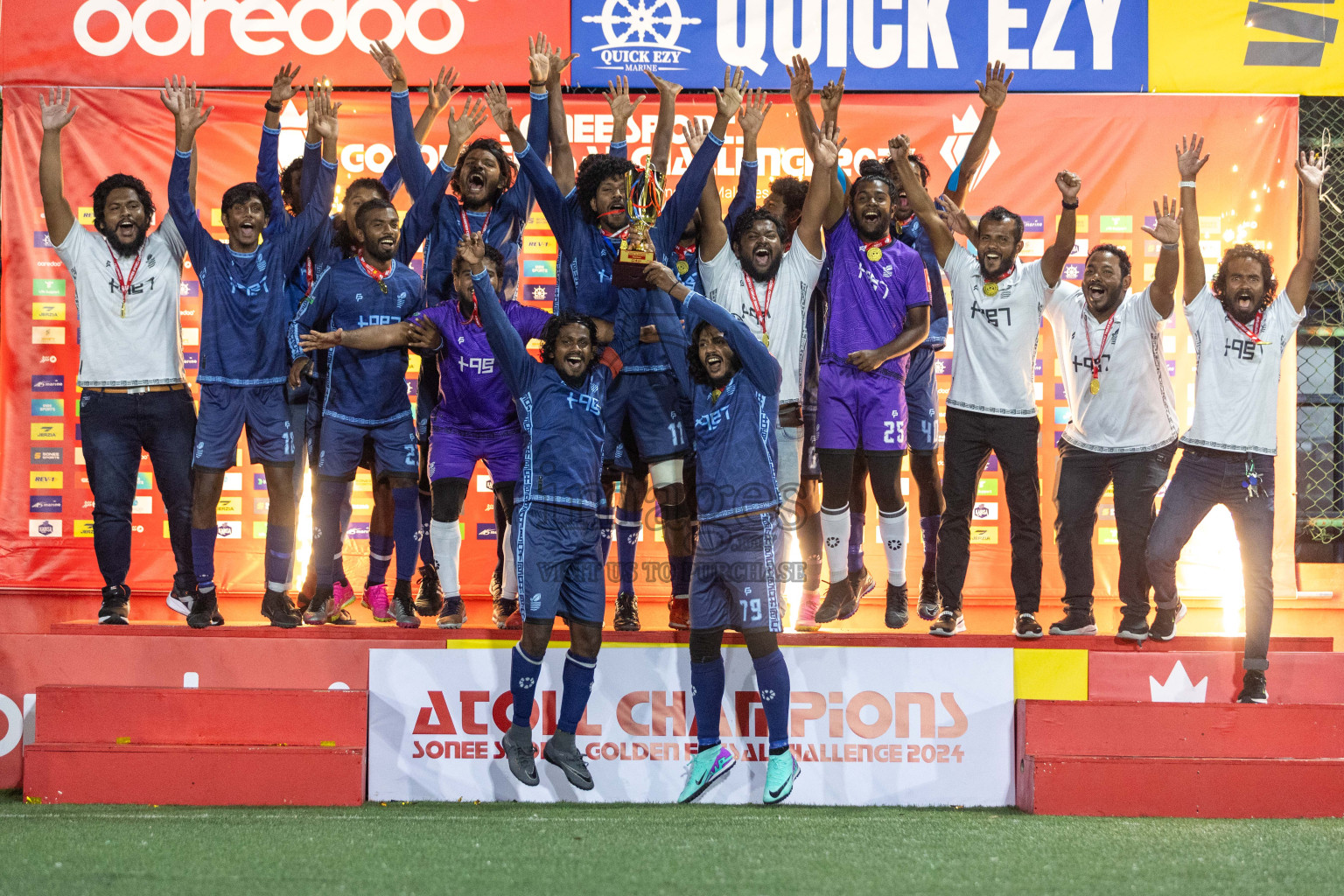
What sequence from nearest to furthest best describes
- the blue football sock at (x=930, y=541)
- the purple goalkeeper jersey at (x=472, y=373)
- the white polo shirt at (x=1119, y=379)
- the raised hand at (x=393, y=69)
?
the purple goalkeeper jersey at (x=472, y=373), the white polo shirt at (x=1119, y=379), the raised hand at (x=393, y=69), the blue football sock at (x=930, y=541)

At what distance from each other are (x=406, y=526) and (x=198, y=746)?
127 cm

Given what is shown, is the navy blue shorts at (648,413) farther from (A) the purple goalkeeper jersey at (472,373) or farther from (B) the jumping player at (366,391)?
(B) the jumping player at (366,391)

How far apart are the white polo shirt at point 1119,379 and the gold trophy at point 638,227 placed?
195 cm

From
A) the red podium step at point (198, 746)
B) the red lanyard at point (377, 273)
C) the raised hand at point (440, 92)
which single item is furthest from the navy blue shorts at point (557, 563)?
the raised hand at point (440, 92)

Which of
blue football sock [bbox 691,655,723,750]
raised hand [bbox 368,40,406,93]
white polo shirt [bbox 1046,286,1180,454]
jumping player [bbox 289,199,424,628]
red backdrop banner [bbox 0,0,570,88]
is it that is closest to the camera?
blue football sock [bbox 691,655,723,750]

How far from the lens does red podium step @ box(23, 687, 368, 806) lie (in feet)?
16.3

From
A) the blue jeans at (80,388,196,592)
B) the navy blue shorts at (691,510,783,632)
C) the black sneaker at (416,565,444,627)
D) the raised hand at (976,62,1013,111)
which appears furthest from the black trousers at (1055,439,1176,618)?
the blue jeans at (80,388,196,592)

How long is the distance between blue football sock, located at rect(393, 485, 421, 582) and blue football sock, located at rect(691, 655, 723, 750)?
4.86ft

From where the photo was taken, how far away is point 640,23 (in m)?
7.19

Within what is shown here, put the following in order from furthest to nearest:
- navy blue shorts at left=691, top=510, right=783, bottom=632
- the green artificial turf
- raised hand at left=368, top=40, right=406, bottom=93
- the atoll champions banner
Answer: raised hand at left=368, top=40, right=406, bottom=93 < the atoll champions banner < navy blue shorts at left=691, top=510, right=783, bottom=632 < the green artificial turf

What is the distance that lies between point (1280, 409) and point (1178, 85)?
1971 mm

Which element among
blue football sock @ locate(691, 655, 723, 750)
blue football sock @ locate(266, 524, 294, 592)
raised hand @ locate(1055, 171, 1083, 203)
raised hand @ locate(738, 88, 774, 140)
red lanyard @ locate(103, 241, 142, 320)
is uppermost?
raised hand @ locate(738, 88, 774, 140)

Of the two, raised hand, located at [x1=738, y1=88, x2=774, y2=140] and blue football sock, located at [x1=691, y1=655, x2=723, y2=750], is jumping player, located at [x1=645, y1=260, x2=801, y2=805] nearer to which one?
blue football sock, located at [x1=691, y1=655, x2=723, y2=750]

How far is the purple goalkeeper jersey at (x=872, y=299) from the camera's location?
18.2 ft
